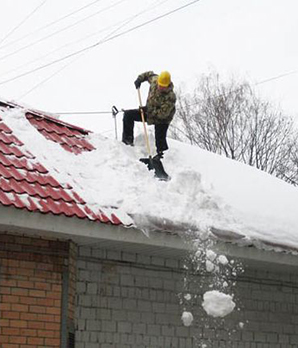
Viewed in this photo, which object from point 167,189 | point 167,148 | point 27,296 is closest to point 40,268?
point 27,296

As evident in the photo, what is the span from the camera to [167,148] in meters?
12.1

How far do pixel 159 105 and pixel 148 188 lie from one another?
189cm

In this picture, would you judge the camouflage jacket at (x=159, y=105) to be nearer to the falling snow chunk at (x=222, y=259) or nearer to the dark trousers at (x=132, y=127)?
the dark trousers at (x=132, y=127)

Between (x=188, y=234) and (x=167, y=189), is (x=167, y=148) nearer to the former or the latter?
(x=167, y=189)

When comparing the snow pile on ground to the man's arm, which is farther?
the man's arm

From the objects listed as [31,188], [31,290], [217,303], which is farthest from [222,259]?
[31,188]

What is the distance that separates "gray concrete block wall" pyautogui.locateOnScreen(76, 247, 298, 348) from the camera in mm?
9875

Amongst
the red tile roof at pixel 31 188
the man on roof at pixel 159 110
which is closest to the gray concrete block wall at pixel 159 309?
the red tile roof at pixel 31 188

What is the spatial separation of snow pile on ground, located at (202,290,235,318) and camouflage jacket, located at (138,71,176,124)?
2.71m

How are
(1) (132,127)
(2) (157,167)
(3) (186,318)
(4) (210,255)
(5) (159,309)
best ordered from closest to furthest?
(4) (210,255)
(5) (159,309)
(3) (186,318)
(2) (157,167)
(1) (132,127)

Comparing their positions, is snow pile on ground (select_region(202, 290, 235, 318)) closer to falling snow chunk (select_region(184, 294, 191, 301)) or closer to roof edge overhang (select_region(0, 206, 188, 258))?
falling snow chunk (select_region(184, 294, 191, 301))

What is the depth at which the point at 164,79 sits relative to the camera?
469 inches

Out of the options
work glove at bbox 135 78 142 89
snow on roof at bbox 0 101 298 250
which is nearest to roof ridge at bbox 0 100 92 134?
snow on roof at bbox 0 101 298 250

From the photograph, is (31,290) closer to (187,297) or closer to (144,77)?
(187,297)
